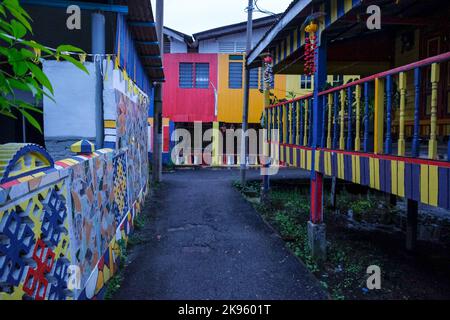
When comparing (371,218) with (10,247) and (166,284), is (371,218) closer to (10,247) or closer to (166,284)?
(166,284)

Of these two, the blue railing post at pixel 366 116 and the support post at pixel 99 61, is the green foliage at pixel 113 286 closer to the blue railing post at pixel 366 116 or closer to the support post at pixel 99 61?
the support post at pixel 99 61

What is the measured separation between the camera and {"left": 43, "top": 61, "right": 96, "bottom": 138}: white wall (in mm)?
4980

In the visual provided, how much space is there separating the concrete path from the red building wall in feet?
32.9

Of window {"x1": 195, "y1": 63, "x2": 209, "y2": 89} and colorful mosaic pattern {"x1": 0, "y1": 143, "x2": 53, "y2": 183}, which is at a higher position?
window {"x1": 195, "y1": 63, "x2": 209, "y2": 89}

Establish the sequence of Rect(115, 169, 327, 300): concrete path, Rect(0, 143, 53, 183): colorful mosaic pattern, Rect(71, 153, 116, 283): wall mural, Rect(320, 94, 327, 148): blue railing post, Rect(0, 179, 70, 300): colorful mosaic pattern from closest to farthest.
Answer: Rect(0, 179, 70, 300): colorful mosaic pattern < Rect(0, 143, 53, 183): colorful mosaic pattern < Rect(71, 153, 116, 283): wall mural < Rect(115, 169, 327, 300): concrete path < Rect(320, 94, 327, 148): blue railing post

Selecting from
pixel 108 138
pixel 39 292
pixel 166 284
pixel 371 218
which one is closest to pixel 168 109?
pixel 371 218

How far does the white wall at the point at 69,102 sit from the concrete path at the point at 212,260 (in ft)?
7.02

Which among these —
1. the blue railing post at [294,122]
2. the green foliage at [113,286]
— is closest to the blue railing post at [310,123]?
the blue railing post at [294,122]

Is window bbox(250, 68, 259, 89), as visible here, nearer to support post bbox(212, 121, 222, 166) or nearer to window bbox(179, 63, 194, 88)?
support post bbox(212, 121, 222, 166)

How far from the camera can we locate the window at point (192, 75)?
729 inches

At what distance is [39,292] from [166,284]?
2.51 metres

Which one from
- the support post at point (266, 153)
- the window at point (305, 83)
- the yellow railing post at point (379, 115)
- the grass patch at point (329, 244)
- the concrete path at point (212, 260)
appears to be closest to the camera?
the yellow railing post at point (379, 115)

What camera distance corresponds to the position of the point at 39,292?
7.06 ft

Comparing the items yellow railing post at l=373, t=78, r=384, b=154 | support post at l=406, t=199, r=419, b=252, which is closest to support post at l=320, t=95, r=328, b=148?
yellow railing post at l=373, t=78, r=384, b=154
